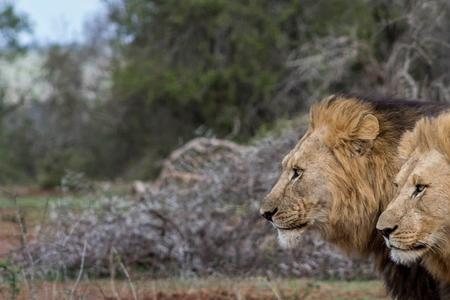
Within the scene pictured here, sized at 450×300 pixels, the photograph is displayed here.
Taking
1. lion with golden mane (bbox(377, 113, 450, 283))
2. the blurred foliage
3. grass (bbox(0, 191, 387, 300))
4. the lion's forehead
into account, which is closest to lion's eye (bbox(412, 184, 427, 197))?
lion with golden mane (bbox(377, 113, 450, 283))

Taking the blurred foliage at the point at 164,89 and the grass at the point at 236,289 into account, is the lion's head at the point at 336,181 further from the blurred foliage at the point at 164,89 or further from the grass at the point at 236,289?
the blurred foliage at the point at 164,89

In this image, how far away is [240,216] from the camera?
971 cm

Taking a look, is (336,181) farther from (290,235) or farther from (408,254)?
(408,254)

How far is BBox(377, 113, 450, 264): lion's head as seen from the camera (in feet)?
15.6

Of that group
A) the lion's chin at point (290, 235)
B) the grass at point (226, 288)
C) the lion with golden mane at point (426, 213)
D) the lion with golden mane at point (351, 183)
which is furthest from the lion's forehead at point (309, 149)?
the grass at point (226, 288)

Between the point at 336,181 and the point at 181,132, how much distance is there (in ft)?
62.5

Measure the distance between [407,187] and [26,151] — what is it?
831 inches

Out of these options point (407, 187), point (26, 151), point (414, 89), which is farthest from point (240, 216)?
point (26, 151)

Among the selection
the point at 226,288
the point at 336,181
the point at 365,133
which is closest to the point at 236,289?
the point at 226,288

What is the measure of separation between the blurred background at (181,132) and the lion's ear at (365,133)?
167 cm

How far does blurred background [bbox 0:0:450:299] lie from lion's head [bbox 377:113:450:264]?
1896 mm

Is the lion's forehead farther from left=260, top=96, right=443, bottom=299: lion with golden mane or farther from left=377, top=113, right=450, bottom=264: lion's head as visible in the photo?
left=377, top=113, right=450, bottom=264: lion's head

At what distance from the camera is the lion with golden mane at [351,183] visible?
18.6ft

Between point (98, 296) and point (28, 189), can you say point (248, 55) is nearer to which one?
point (28, 189)
